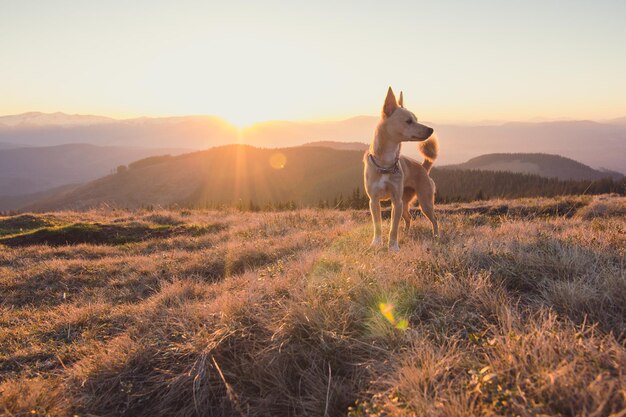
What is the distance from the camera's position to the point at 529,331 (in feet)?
9.05

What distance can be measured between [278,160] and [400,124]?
178 metres

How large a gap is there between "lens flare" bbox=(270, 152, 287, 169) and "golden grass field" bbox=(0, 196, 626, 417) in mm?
172738

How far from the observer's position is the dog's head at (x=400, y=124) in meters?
6.45

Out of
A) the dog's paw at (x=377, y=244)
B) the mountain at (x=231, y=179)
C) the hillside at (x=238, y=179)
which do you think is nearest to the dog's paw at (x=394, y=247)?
the dog's paw at (x=377, y=244)

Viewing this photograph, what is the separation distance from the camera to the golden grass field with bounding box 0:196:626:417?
232cm

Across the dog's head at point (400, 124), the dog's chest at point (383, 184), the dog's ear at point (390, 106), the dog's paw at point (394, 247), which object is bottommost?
the dog's paw at point (394, 247)

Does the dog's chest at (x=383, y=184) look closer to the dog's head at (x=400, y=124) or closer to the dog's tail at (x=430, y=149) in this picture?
the dog's head at (x=400, y=124)

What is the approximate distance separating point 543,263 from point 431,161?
463 cm

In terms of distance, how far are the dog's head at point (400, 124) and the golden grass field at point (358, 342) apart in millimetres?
2093

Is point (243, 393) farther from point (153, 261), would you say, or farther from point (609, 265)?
point (153, 261)

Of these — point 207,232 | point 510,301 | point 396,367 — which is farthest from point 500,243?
point 207,232

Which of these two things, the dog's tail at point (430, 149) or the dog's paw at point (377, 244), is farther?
the dog's tail at point (430, 149)

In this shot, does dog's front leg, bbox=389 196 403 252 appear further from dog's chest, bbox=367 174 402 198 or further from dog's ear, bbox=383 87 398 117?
dog's ear, bbox=383 87 398 117

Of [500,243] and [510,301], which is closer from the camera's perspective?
[510,301]
